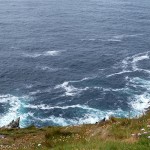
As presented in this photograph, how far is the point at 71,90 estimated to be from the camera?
11788 cm

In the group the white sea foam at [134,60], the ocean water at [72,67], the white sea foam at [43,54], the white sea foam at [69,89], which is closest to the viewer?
the ocean water at [72,67]

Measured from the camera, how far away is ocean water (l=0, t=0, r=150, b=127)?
106m

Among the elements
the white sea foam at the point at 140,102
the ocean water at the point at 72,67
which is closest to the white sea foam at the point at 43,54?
the ocean water at the point at 72,67

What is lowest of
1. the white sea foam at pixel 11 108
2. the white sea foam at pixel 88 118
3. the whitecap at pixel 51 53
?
the white sea foam at pixel 88 118

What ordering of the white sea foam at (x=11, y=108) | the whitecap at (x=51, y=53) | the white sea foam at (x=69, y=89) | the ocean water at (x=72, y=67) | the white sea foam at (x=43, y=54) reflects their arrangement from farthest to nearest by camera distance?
the whitecap at (x=51, y=53)
the white sea foam at (x=43, y=54)
the white sea foam at (x=69, y=89)
the ocean water at (x=72, y=67)
the white sea foam at (x=11, y=108)

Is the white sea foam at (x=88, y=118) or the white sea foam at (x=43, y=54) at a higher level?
the white sea foam at (x=43, y=54)

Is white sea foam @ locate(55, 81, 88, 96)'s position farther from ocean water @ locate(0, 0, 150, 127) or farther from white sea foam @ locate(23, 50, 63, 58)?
white sea foam @ locate(23, 50, 63, 58)

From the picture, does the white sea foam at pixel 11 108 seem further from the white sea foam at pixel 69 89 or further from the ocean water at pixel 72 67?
the white sea foam at pixel 69 89

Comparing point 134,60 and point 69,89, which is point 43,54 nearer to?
point 69,89

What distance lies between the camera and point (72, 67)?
13512 centimetres

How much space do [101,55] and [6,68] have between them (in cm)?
3975

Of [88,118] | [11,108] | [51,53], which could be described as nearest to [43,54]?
[51,53]

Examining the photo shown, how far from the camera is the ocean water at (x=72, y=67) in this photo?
348 ft

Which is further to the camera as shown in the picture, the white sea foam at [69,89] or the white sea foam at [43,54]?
the white sea foam at [43,54]
